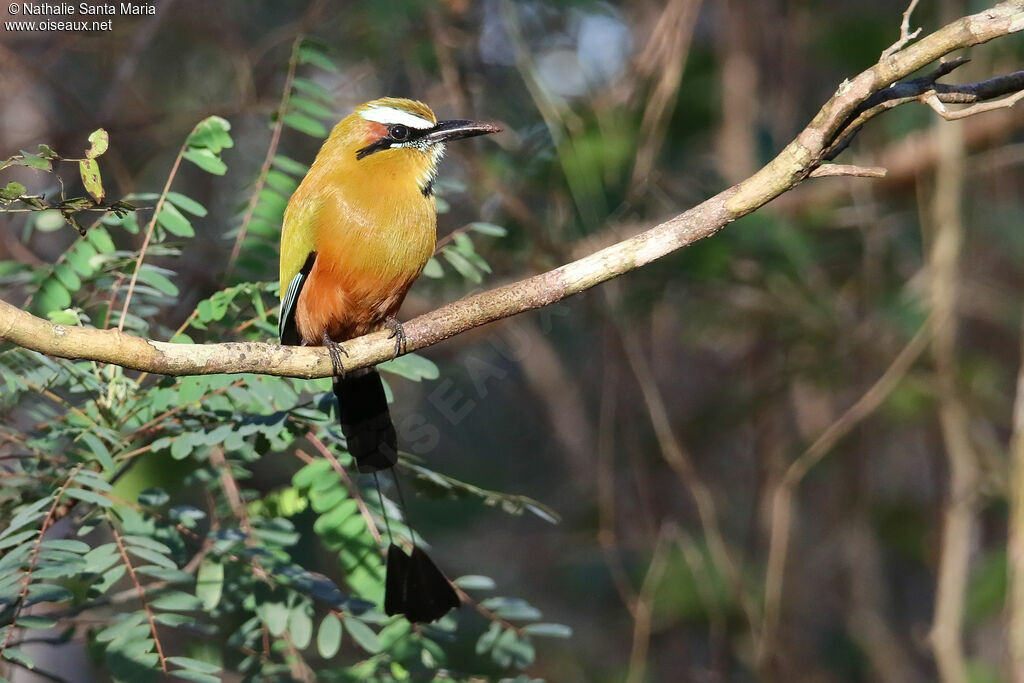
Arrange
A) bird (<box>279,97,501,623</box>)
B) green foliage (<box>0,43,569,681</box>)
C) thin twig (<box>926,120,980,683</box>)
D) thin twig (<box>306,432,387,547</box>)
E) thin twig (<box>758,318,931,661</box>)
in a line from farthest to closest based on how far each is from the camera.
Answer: thin twig (<box>758,318,931,661</box>), thin twig (<box>926,120,980,683</box>), bird (<box>279,97,501,623</box>), thin twig (<box>306,432,387,547</box>), green foliage (<box>0,43,569,681</box>)

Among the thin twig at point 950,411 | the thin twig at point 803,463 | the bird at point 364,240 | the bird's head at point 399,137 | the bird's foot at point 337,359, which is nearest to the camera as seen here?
the bird's foot at point 337,359

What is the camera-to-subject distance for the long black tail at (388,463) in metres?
2.38

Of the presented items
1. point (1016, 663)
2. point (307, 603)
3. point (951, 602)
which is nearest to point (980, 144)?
point (951, 602)

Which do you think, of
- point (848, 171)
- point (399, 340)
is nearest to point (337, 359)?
point (399, 340)

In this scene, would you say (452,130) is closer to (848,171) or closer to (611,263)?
(611,263)

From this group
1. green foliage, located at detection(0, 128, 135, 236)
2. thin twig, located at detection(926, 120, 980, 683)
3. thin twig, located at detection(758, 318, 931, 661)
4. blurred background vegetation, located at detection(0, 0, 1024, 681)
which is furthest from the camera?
blurred background vegetation, located at detection(0, 0, 1024, 681)

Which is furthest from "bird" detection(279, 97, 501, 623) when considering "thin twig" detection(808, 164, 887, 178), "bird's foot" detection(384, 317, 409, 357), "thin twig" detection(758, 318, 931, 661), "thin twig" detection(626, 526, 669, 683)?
"thin twig" detection(758, 318, 931, 661)

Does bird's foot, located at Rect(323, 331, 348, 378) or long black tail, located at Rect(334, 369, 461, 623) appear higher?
bird's foot, located at Rect(323, 331, 348, 378)

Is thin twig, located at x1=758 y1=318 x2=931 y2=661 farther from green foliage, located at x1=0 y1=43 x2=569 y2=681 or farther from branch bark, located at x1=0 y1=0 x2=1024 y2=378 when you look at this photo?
branch bark, located at x1=0 y1=0 x2=1024 y2=378

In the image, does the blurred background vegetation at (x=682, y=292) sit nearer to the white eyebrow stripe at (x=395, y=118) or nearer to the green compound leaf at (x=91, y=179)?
the white eyebrow stripe at (x=395, y=118)

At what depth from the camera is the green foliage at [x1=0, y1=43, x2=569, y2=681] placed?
7.36 ft

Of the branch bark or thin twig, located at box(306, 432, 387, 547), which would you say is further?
thin twig, located at box(306, 432, 387, 547)

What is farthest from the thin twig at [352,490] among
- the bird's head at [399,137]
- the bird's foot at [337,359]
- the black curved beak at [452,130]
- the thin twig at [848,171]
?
the thin twig at [848,171]

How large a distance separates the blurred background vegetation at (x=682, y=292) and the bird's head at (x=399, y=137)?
0.76 metres
